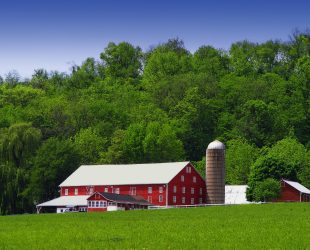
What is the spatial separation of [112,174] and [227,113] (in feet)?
159

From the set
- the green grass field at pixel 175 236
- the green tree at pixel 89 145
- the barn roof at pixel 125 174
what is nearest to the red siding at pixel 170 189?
the barn roof at pixel 125 174

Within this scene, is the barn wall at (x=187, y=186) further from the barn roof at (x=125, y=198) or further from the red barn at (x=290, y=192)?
the red barn at (x=290, y=192)

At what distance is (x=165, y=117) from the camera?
15788 cm

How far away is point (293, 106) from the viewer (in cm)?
15562

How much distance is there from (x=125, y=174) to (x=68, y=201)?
8988 millimetres

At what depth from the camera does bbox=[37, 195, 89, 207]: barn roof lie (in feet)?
367

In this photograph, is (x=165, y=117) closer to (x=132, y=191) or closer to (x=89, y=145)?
(x=89, y=145)

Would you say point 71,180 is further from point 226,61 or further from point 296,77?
point 226,61

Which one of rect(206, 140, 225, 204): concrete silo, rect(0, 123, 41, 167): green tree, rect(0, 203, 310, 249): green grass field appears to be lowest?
rect(0, 203, 310, 249): green grass field

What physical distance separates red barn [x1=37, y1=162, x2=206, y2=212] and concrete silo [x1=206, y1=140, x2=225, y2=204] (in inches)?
132

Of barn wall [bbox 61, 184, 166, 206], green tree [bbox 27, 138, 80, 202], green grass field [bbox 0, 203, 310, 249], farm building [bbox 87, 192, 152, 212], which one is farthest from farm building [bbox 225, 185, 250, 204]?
green grass field [bbox 0, 203, 310, 249]

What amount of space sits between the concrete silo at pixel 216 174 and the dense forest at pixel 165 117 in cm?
457

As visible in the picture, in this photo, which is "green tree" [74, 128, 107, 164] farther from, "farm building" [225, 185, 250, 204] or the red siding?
"farm building" [225, 185, 250, 204]

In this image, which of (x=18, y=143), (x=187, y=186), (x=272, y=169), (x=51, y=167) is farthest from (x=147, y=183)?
(x=18, y=143)
